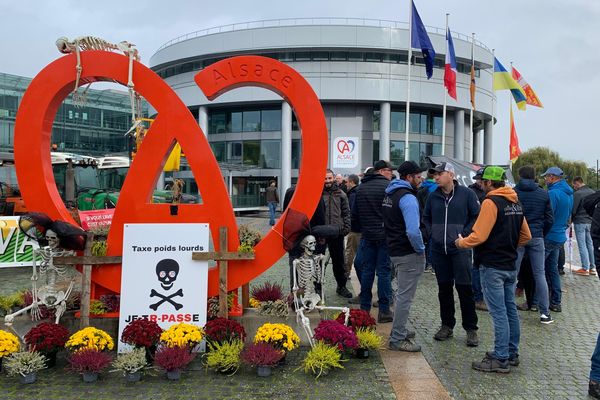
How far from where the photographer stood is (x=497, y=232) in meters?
4.71

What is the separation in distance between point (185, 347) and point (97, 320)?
130 centimetres

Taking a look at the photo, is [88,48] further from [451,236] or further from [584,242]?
[584,242]

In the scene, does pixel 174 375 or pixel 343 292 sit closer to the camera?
pixel 174 375

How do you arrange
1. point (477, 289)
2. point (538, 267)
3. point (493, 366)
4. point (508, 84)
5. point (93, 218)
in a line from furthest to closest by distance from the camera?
point (508, 84), point (93, 218), point (477, 289), point (538, 267), point (493, 366)

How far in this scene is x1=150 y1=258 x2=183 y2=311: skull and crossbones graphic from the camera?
510 centimetres

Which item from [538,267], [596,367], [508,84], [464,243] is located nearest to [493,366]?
[596,367]

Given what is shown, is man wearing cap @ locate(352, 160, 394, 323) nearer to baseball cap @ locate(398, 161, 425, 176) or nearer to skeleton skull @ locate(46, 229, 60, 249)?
baseball cap @ locate(398, 161, 425, 176)

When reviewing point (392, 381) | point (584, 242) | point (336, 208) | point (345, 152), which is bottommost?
point (392, 381)

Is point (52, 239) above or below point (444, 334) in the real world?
above

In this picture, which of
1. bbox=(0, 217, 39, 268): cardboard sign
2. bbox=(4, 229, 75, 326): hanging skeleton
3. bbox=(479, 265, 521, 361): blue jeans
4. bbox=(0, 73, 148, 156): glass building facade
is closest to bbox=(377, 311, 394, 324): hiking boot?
bbox=(479, 265, 521, 361): blue jeans

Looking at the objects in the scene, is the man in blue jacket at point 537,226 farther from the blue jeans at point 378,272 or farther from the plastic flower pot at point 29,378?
the plastic flower pot at point 29,378

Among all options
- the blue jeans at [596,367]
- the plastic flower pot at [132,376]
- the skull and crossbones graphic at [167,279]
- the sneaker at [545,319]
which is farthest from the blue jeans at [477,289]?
the plastic flower pot at [132,376]

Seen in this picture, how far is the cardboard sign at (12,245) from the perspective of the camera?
945 cm

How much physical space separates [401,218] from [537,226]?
2.61 metres
